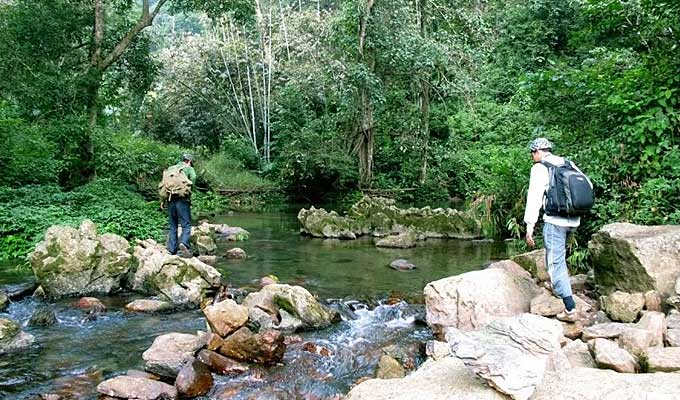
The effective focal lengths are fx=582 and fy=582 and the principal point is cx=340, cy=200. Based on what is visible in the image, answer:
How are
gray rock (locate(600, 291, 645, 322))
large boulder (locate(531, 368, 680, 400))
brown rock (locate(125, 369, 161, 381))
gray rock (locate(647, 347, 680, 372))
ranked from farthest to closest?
gray rock (locate(600, 291, 645, 322)), brown rock (locate(125, 369, 161, 381)), gray rock (locate(647, 347, 680, 372)), large boulder (locate(531, 368, 680, 400))

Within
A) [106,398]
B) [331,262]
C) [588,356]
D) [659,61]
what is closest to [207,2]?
[331,262]

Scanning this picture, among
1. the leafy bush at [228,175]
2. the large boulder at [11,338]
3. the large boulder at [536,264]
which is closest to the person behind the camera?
the large boulder at [11,338]

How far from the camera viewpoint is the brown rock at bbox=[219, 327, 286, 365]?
551 centimetres

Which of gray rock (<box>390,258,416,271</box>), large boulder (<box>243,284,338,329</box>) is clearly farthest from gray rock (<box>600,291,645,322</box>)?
gray rock (<box>390,258,416,271</box>)

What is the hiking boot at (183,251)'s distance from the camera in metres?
10.2

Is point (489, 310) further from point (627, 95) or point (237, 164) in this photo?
point (237, 164)

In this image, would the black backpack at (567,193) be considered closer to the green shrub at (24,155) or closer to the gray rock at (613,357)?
the gray rock at (613,357)

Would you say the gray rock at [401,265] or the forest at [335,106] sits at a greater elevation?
the forest at [335,106]

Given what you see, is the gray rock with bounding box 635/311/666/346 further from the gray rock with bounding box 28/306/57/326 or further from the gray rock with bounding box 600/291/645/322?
the gray rock with bounding box 28/306/57/326

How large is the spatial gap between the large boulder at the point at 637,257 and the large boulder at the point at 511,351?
265cm

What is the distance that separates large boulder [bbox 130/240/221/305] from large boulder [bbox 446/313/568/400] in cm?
475

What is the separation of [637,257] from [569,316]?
1.03m

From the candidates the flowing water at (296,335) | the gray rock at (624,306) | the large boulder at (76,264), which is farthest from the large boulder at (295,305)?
the gray rock at (624,306)

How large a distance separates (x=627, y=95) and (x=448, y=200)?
14.1 metres
